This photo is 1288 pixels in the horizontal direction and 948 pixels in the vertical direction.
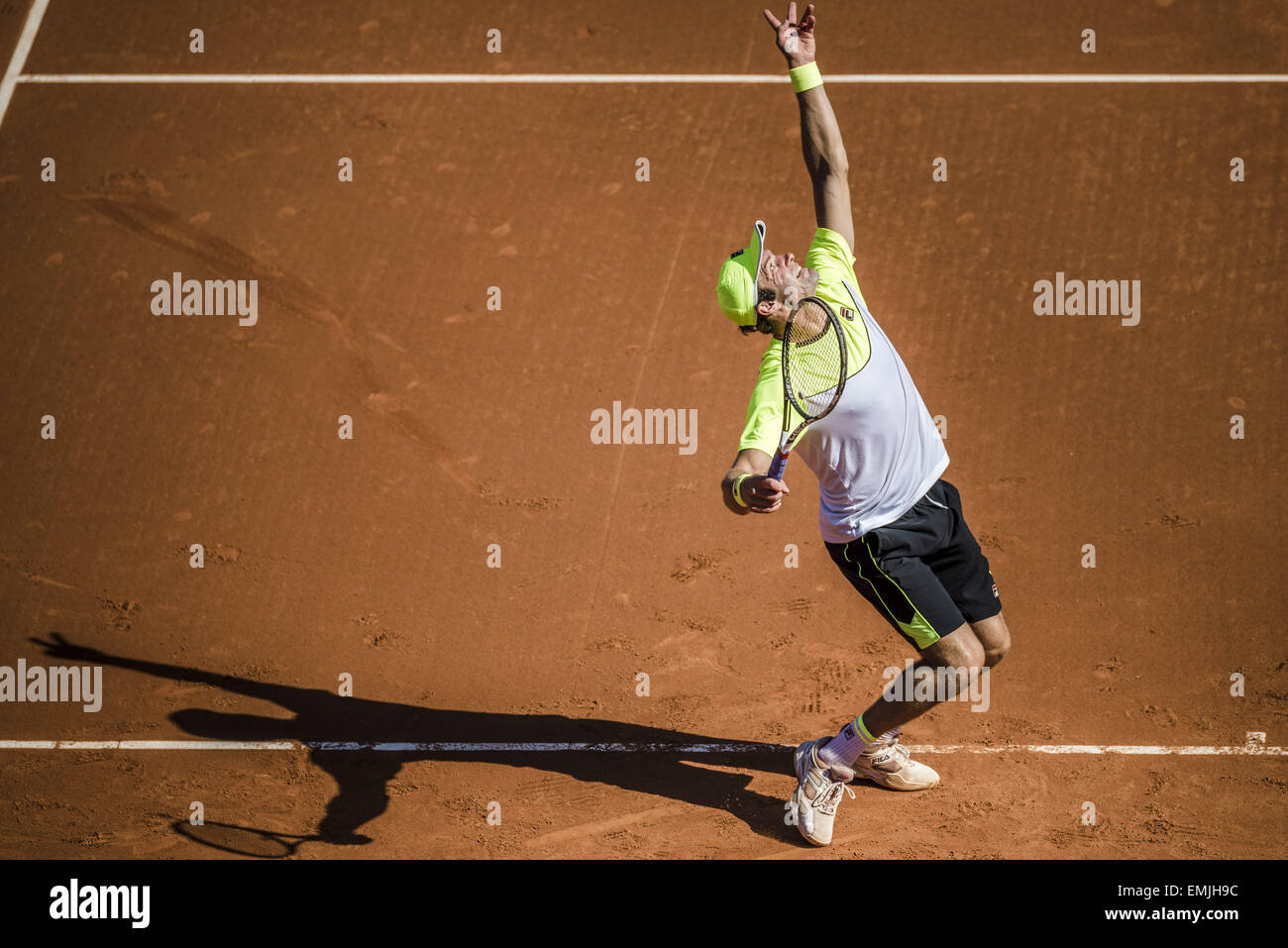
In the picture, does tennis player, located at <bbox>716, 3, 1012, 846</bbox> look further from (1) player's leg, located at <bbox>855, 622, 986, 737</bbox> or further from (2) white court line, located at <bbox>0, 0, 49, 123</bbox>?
(2) white court line, located at <bbox>0, 0, 49, 123</bbox>

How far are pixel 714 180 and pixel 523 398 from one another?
2.74 m

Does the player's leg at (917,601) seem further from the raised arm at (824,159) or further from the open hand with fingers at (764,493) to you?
the raised arm at (824,159)

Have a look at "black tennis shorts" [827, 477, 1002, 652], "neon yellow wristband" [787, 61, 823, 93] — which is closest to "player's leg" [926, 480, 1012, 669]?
"black tennis shorts" [827, 477, 1002, 652]

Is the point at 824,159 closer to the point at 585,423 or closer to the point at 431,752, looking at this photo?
the point at 585,423

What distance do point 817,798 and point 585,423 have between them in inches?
135

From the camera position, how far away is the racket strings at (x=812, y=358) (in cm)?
466

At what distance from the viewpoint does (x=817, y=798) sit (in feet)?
17.9

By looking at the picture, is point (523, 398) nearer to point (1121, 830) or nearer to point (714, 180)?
point (714, 180)

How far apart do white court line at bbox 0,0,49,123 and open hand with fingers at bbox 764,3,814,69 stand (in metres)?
7.96

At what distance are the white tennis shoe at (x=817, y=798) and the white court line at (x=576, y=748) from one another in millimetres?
567

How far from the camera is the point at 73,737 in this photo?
6.34 metres

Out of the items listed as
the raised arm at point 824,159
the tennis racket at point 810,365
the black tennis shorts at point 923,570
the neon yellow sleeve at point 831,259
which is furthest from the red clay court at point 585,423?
the raised arm at point 824,159

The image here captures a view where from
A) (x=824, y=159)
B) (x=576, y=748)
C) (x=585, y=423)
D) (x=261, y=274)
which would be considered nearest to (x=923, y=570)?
(x=824, y=159)

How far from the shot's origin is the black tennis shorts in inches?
193
